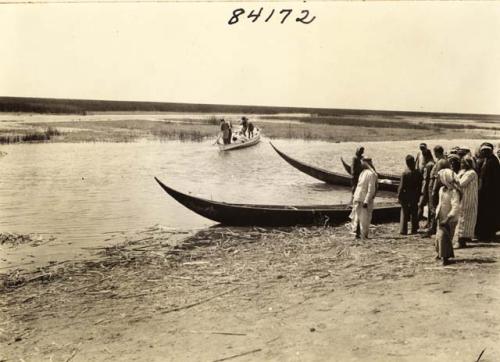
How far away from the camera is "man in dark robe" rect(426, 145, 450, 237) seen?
641cm

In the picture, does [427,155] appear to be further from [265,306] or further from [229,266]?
[265,306]

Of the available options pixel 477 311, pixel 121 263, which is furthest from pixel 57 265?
pixel 477 311

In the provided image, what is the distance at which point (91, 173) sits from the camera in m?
15.4

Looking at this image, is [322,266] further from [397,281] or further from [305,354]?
[305,354]

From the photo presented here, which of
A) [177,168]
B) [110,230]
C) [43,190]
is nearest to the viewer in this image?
[110,230]

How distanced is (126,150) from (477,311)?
61.2 ft

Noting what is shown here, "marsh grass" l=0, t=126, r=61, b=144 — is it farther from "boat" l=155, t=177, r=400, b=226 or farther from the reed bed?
the reed bed

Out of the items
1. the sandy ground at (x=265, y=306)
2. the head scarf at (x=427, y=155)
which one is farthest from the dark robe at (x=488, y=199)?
the head scarf at (x=427, y=155)

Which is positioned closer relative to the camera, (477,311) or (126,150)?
(477,311)

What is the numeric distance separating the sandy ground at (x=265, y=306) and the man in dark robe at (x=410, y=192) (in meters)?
0.34

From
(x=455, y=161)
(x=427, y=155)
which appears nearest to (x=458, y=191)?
(x=455, y=161)

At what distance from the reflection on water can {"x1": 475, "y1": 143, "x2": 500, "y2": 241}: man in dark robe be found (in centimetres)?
502

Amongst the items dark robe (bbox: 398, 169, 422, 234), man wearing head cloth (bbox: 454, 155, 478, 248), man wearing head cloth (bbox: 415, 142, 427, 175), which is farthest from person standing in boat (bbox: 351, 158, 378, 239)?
man wearing head cloth (bbox: 454, 155, 478, 248)

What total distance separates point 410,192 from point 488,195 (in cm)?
117
